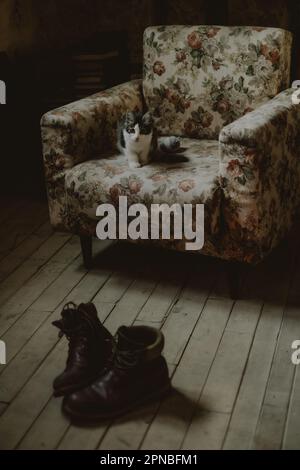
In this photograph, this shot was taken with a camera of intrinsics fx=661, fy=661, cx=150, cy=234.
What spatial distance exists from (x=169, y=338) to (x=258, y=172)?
0.62 m

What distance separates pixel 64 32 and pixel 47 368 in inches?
91.7

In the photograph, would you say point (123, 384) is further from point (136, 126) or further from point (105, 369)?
point (136, 126)

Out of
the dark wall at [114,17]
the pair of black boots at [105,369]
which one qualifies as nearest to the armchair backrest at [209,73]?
the dark wall at [114,17]

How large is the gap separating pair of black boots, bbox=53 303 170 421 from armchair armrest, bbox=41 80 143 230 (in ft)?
2.61

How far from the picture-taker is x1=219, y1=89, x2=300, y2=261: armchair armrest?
7.18 feet

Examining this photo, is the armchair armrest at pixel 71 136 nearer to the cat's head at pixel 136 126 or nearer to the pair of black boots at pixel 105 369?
the cat's head at pixel 136 126

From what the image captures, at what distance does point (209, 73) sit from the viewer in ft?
8.93

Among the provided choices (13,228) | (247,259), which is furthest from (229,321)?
(13,228)

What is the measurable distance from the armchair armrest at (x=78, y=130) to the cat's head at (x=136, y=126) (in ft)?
0.52

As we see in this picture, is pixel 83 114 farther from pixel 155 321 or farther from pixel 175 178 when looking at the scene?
pixel 155 321

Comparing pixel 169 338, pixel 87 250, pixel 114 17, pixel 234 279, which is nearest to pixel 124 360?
pixel 169 338

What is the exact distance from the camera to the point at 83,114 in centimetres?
259

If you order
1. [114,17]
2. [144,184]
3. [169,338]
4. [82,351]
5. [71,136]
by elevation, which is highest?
[114,17]

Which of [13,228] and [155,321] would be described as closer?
[155,321]
